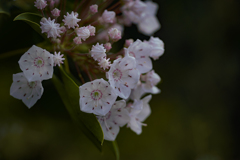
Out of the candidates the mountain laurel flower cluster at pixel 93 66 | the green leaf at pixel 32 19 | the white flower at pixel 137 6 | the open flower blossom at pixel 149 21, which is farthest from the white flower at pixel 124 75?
the open flower blossom at pixel 149 21

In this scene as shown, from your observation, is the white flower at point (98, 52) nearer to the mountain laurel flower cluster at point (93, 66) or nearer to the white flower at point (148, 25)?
the mountain laurel flower cluster at point (93, 66)

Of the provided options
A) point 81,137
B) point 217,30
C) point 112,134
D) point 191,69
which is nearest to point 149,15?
point 112,134

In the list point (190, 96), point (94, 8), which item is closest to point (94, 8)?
point (94, 8)

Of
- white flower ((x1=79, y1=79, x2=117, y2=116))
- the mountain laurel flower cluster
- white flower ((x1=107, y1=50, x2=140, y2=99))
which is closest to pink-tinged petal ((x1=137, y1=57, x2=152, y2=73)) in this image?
the mountain laurel flower cluster

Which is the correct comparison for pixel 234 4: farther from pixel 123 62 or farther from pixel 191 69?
pixel 123 62

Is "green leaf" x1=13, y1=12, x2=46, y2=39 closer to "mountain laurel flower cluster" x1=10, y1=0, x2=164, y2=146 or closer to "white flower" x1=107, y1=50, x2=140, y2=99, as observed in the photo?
"mountain laurel flower cluster" x1=10, y1=0, x2=164, y2=146
